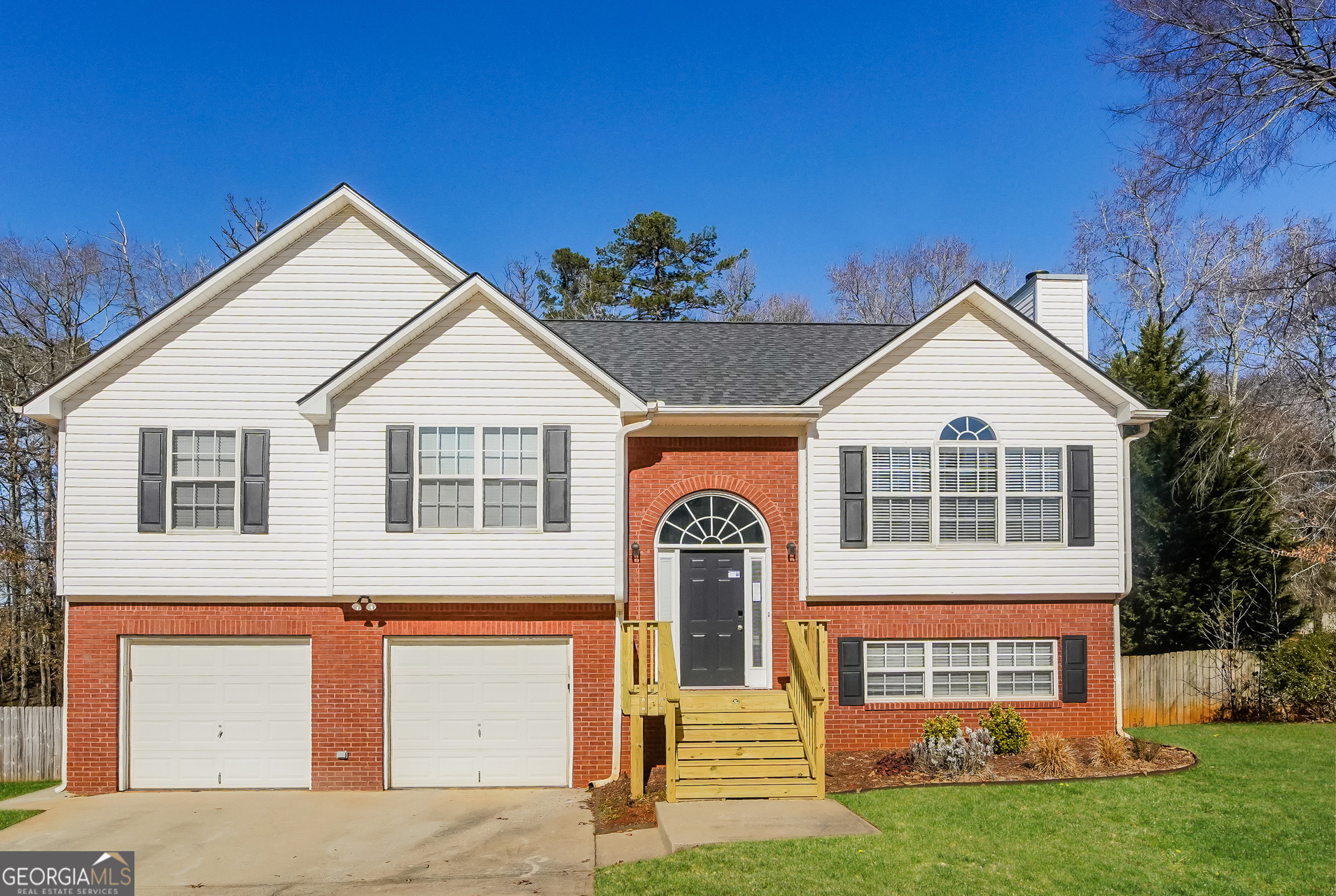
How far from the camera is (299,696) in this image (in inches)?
514

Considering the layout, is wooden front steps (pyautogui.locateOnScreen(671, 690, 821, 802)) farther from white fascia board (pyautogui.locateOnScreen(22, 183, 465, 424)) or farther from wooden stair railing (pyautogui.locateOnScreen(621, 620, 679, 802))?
white fascia board (pyautogui.locateOnScreen(22, 183, 465, 424))

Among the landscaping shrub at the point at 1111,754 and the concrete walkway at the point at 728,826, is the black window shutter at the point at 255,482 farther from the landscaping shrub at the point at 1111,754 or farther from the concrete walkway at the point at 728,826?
the landscaping shrub at the point at 1111,754

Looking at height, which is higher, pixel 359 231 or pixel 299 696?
pixel 359 231

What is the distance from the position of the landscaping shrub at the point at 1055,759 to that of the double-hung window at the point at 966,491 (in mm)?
2968

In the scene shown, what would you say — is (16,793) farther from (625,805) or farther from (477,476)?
(625,805)

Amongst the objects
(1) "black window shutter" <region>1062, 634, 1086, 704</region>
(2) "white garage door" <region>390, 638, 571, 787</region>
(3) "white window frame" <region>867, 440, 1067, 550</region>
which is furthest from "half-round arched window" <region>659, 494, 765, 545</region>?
(1) "black window shutter" <region>1062, 634, 1086, 704</region>

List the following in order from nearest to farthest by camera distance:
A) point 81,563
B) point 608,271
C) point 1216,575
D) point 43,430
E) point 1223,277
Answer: point 81,563
point 1216,575
point 43,430
point 1223,277
point 608,271

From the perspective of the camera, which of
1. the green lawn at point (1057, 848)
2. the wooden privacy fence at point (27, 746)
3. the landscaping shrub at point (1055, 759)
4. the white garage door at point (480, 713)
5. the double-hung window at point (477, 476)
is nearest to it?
the green lawn at point (1057, 848)

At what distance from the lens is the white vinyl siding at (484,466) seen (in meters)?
12.6

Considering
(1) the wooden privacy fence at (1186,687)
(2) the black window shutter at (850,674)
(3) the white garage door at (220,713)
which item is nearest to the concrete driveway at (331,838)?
(3) the white garage door at (220,713)

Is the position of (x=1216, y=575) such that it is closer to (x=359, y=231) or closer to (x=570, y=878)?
(x=570, y=878)

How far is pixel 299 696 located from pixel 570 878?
6087 millimetres

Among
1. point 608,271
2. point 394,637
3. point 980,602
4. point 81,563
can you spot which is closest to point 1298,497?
point 980,602

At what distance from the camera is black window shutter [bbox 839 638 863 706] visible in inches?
523
